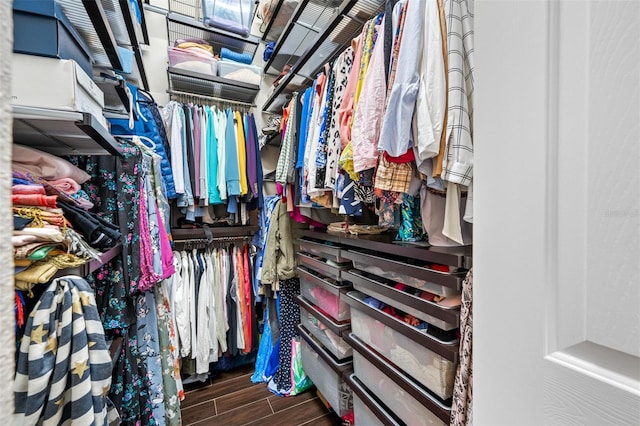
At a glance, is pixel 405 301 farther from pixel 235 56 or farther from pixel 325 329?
pixel 235 56

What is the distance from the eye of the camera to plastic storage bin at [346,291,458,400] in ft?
2.59

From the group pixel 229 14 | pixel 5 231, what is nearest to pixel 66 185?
pixel 5 231

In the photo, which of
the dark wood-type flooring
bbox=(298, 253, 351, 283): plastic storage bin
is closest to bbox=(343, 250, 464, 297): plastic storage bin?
bbox=(298, 253, 351, 283): plastic storage bin

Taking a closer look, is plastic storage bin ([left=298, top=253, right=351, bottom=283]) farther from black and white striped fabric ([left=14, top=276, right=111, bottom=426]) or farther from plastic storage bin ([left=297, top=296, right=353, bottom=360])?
black and white striped fabric ([left=14, top=276, right=111, bottom=426])

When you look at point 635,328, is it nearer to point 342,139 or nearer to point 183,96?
point 342,139

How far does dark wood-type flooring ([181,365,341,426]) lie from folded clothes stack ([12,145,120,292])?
1.27 meters

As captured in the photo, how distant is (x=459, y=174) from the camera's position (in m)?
0.68

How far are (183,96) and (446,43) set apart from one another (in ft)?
6.19

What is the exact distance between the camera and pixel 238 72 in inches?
73.4

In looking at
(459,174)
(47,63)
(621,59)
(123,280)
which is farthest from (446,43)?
(123,280)

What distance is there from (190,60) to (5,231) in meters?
1.97

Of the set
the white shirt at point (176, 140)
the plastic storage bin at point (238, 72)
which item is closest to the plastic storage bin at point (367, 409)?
the white shirt at point (176, 140)

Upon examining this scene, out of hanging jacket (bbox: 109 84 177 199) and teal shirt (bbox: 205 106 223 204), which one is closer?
hanging jacket (bbox: 109 84 177 199)

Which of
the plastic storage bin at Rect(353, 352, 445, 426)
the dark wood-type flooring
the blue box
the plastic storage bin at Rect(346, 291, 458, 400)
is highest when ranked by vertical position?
the blue box
